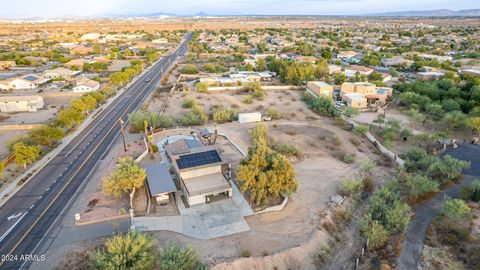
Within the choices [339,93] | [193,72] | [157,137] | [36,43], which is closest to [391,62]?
[339,93]

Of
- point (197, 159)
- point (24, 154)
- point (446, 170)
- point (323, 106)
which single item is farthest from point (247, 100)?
point (24, 154)

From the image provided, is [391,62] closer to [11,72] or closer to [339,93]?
[339,93]

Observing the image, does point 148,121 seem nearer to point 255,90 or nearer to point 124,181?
point 124,181

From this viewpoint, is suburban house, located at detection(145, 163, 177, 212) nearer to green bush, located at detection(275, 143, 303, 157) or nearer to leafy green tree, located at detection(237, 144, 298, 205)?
leafy green tree, located at detection(237, 144, 298, 205)

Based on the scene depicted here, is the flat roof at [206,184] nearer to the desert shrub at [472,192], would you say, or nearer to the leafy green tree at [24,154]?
the leafy green tree at [24,154]

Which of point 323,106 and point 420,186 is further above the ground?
point 323,106

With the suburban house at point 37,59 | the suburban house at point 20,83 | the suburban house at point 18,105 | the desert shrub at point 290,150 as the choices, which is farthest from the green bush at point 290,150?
the suburban house at point 37,59
